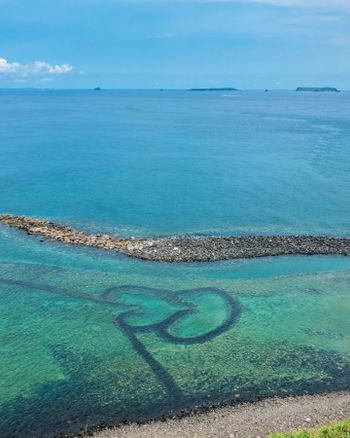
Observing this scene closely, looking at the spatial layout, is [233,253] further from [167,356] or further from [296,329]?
[167,356]

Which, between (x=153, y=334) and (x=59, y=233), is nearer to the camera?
(x=153, y=334)

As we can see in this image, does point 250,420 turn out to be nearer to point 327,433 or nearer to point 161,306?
point 327,433

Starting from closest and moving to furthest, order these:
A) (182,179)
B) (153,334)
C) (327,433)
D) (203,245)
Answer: (327,433), (153,334), (203,245), (182,179)

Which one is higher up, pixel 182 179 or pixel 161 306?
pixel 182 179

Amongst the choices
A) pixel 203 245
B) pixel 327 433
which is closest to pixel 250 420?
pixel 327 433

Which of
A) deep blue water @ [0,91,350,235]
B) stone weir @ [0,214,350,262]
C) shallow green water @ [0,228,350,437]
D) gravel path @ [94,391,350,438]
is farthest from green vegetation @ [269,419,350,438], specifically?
deep blue water @ [0,91,350,235]
